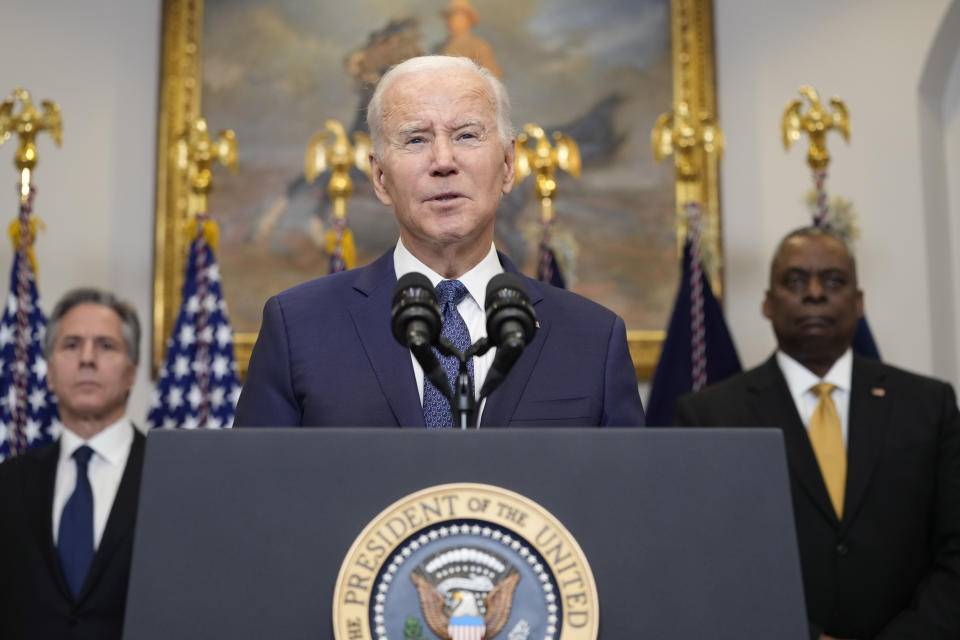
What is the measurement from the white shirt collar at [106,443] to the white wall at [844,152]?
372cm

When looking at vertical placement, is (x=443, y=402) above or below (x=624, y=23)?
below

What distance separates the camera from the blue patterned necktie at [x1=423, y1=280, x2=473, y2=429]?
1.93m

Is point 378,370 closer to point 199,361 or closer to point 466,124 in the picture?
point 466,124

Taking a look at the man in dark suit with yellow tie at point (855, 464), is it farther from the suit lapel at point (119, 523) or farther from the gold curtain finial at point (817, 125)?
the suit lapel at point (119, 523)

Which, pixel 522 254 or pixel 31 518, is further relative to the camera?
pixel 522 254

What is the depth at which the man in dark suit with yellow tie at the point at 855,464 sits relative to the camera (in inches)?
143

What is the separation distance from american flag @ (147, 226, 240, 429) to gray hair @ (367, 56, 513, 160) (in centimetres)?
391

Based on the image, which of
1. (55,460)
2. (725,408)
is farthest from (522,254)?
(55,460)

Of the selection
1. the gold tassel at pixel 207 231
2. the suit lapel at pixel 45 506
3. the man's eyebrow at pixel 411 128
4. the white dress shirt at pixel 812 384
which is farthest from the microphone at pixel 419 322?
the gold tassel at pixel 207 231

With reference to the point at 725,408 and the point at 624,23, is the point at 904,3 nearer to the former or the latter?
the point at 624,23

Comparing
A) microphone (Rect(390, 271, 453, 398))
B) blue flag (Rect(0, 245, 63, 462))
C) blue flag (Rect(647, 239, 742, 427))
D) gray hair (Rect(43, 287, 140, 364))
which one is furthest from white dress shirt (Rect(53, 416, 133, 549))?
blue flag (Rect(647, 239, 742, 427))

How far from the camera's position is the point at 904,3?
659cm

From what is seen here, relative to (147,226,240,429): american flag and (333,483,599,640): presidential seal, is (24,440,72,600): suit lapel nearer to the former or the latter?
(147,226,240,429): american flag

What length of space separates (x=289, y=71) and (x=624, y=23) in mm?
2118
